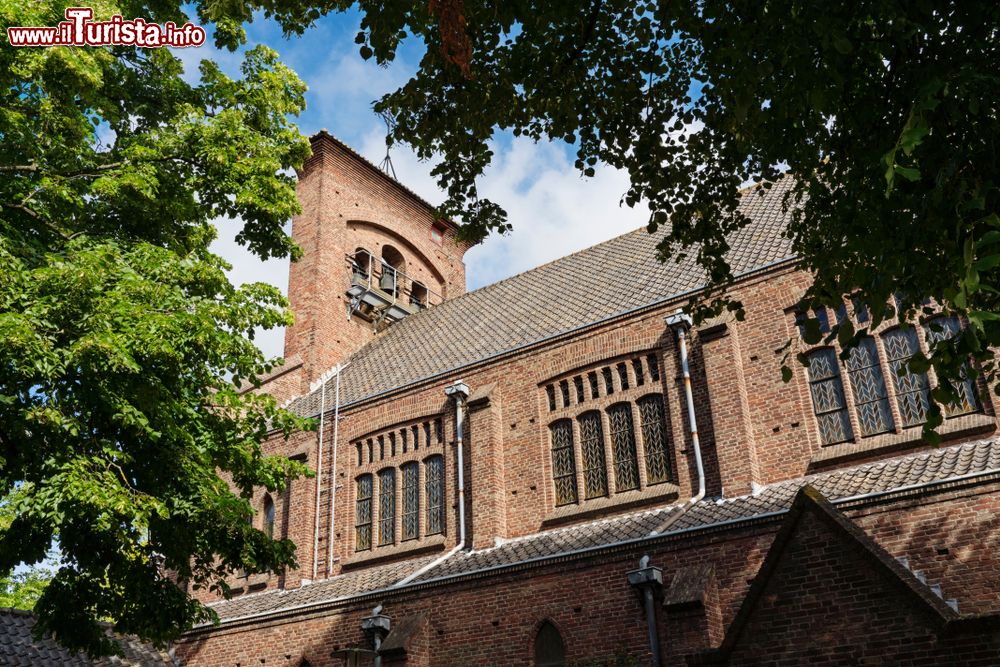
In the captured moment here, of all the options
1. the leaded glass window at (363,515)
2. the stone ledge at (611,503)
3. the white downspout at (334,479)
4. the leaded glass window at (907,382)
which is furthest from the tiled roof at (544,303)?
the stone ledge at (611,503)

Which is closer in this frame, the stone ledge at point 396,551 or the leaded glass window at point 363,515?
the stone ledge at point 396,551

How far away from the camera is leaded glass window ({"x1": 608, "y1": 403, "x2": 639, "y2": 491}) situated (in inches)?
663

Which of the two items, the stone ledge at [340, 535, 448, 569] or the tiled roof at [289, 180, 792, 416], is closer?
the tiled roof at [289, 180, 792, 416]

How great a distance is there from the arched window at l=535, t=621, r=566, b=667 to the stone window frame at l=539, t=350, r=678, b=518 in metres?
2.58

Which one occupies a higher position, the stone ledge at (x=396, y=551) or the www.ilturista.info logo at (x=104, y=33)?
the www.ilturista.info logo at (x=104, y=33)

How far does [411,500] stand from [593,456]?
472cm

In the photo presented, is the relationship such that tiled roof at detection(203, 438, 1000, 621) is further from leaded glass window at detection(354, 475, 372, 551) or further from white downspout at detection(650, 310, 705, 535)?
leaded glass window at detection(354, 475, 372, 551)

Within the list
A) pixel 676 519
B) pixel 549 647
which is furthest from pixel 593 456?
pixel 549 647

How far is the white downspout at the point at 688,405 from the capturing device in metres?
15.0

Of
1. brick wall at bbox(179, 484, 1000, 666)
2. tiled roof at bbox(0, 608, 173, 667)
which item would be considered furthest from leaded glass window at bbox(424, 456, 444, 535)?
tiled roof at bbox(0, 608, 173, 667)

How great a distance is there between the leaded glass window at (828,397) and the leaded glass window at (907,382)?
33.0 inches

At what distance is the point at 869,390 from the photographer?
14867 millimetres

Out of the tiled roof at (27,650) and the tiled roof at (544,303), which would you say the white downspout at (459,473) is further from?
the tiled roof at (27,650)

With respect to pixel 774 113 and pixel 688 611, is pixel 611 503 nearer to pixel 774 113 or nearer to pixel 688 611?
pixel 688 611
